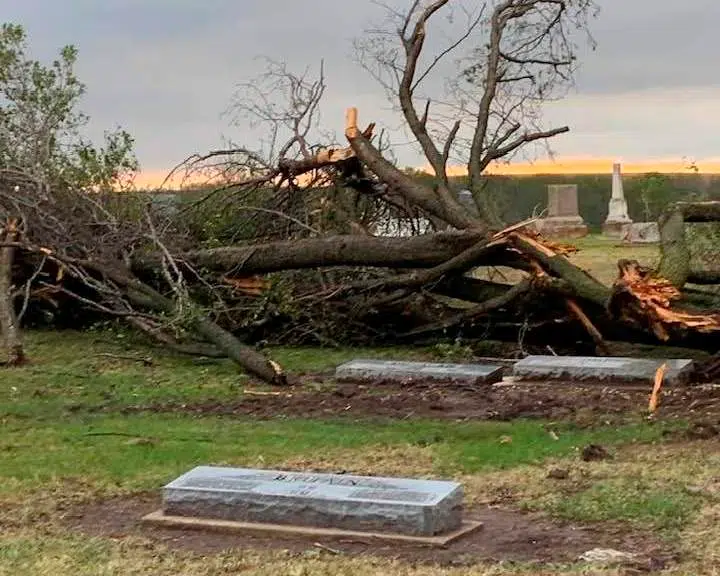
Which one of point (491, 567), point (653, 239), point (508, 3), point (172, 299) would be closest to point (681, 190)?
point (653, 239)

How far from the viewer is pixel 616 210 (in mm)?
30766

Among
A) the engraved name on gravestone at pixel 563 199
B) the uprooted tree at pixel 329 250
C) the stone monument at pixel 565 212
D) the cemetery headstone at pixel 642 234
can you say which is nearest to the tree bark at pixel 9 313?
the uprooted tree at pixel 329 250

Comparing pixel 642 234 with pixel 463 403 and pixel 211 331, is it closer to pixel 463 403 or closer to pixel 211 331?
pixel 211 331

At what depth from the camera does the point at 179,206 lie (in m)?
12.6

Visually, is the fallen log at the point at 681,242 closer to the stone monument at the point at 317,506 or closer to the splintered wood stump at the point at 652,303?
the splintered wood stump at the point at 652,303

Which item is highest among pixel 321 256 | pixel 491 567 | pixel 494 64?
pixel 494 64

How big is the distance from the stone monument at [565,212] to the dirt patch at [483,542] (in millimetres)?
24093

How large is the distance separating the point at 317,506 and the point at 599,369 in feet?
15.6

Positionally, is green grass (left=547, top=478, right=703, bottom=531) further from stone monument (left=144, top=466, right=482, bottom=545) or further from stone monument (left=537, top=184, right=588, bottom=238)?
stone monument (left=537, top=184, right=588, bottom=238)

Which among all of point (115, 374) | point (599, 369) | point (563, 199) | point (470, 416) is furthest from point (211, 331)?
point (563, 199)

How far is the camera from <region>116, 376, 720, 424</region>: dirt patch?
8172 millimetres

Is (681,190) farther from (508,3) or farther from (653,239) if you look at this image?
(508,3)

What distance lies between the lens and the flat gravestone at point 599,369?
9.18 meters

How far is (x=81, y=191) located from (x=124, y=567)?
8.15 meters
